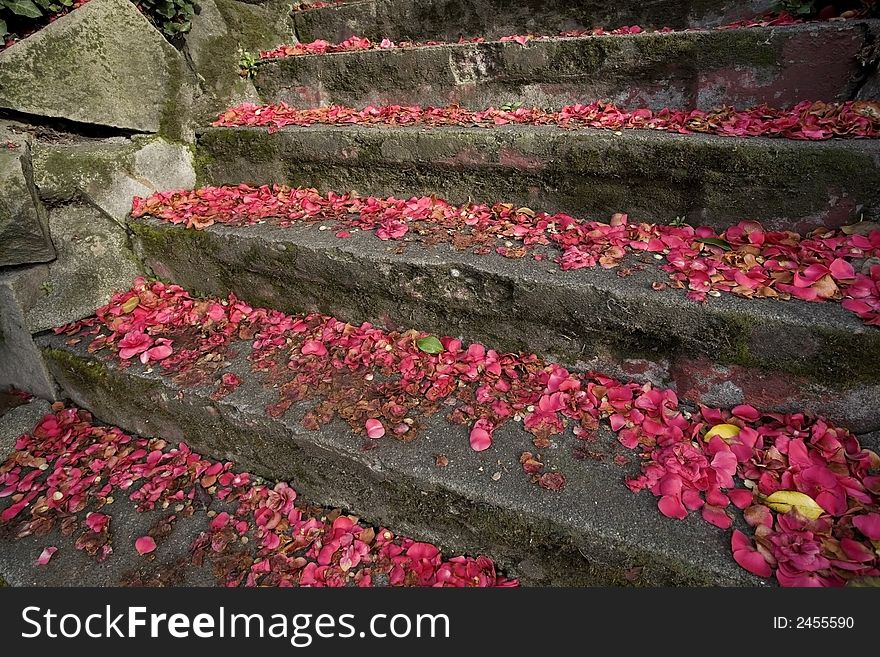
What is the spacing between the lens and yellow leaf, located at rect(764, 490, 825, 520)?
146 centimetres

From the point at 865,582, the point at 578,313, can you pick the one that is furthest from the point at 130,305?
the point at 865,582

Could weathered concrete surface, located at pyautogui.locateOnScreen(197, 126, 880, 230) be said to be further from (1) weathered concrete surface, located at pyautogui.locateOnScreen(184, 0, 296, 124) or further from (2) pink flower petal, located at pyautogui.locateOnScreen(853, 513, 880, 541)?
(2) pink flower petal, located at pyautogui.locateOnScreen(853, 513, 880, 541)

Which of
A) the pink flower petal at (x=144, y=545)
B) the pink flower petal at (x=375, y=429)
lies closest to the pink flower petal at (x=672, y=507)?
the pink flower petal at (x=375, y=429)

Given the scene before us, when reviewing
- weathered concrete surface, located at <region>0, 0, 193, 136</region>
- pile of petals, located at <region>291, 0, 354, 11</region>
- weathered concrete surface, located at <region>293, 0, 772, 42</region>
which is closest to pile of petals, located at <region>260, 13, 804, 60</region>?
weathered concrete surface, located at <region>293, 0, 772, 42</region>

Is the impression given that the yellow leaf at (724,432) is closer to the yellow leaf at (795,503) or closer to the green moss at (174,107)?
the yellow leaf at (795,503)

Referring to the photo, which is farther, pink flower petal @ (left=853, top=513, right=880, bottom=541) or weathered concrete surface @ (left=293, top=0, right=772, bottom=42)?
weathered concrete surface @ (left=293, top=0, right=772, bottom=42)

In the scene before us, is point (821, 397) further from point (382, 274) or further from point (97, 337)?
point (97, 337)

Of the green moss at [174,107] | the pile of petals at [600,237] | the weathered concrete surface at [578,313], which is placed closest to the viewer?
the weathered concrete surface at [578,313]

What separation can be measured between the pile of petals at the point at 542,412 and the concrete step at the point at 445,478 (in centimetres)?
4

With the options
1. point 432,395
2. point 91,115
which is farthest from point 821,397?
point 91,115

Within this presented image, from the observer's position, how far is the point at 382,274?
229cm

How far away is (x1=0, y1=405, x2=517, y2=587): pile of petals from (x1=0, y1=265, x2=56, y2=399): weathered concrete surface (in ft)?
0.98

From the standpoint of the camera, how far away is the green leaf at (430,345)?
225cm

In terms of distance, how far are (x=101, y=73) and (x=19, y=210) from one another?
3.32 ft
